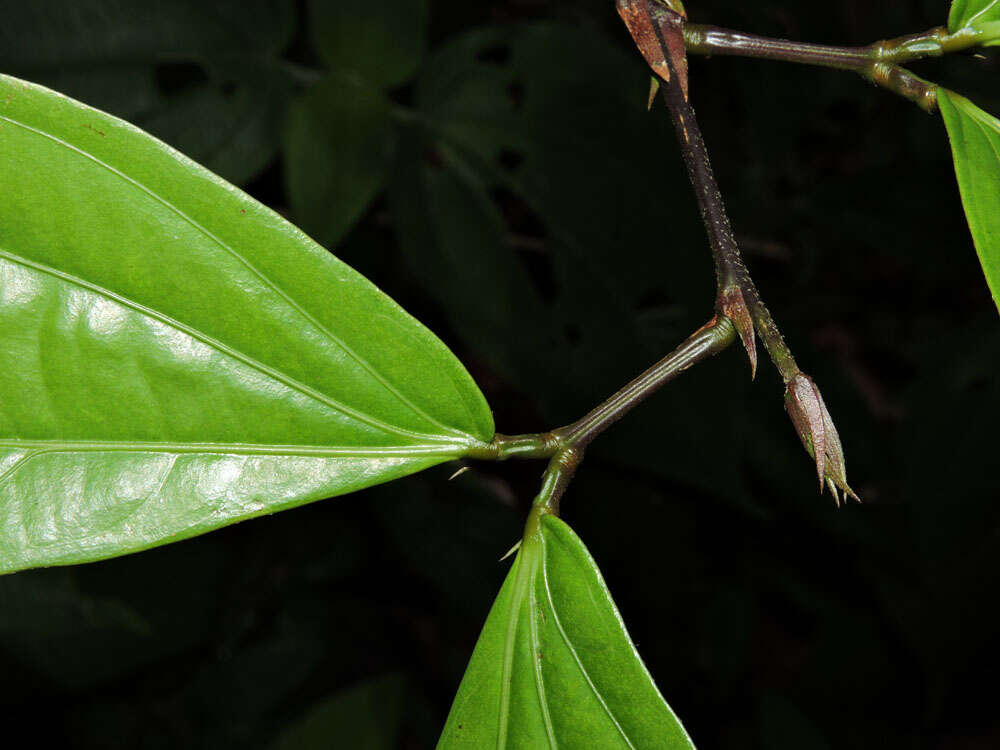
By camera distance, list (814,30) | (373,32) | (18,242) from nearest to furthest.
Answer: (18,242) → (373,32) → (814,30)

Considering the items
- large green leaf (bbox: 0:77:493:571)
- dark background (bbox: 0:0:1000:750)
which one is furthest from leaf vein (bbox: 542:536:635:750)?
dark background (bbox: 0:0:1000:750)

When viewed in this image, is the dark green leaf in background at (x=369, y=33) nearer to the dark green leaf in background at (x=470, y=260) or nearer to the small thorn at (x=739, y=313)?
the dark green leaf in background at (x=470, y=260)

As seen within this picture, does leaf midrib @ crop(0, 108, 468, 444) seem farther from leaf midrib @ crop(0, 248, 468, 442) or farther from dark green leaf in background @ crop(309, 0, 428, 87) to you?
dark green leaf in background @ crop(309, 0, 428, 87)

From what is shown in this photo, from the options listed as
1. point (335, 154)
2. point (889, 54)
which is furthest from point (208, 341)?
point (335, 154)

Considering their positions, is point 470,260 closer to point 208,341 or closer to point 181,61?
point 181,61

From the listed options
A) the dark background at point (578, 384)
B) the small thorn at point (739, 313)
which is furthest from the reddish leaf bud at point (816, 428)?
the dark background at point (578, 384)

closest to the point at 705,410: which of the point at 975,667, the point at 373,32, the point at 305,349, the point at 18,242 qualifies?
the point at 373,32

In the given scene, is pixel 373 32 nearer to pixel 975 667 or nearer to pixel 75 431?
pixel 75 431
